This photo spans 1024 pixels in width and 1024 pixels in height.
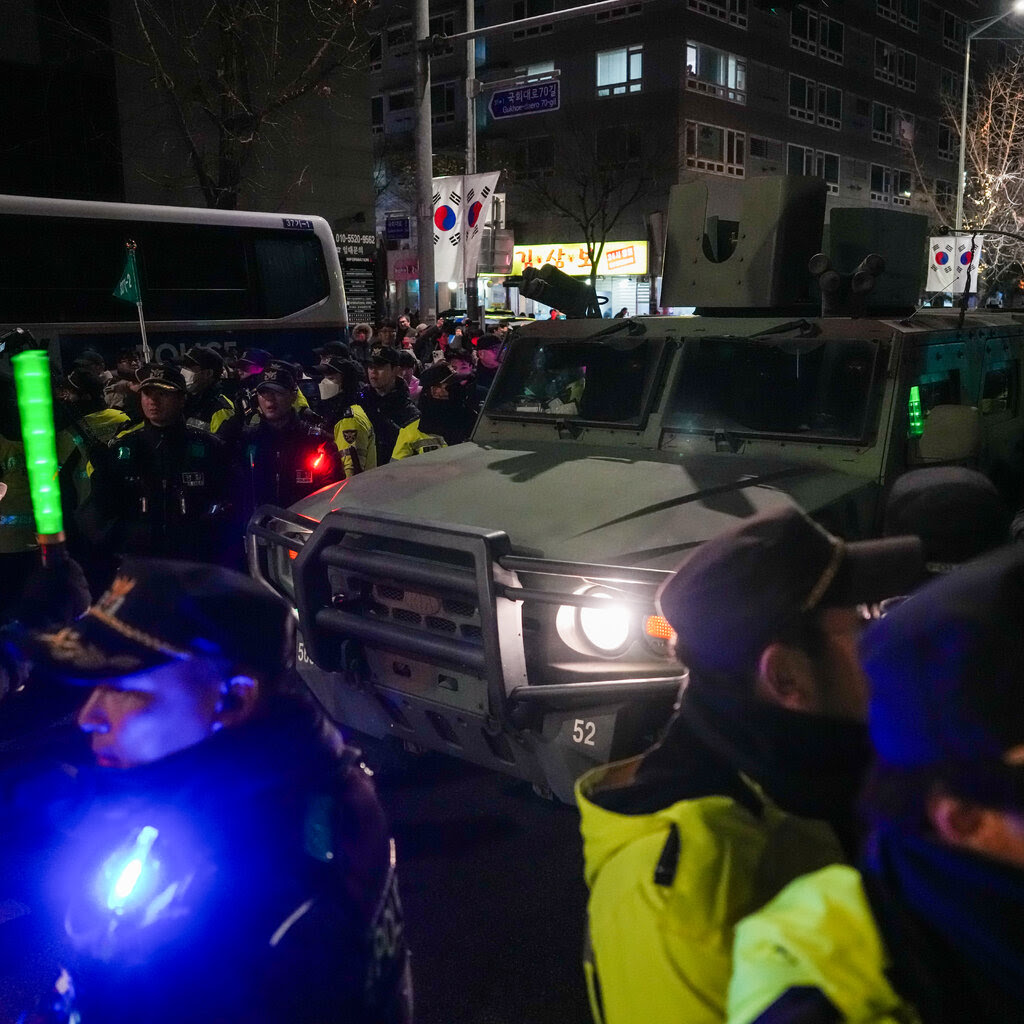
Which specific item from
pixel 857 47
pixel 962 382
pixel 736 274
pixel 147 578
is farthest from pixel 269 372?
pixel 857 47

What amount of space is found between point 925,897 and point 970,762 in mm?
159

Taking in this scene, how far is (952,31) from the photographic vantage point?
2035 inches

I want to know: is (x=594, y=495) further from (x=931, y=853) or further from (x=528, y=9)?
(x=528, y=9)

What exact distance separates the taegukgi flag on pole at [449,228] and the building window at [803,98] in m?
34.5

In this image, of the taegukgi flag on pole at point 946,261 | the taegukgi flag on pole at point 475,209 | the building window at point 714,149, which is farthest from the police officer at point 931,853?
the building window at point 714,149

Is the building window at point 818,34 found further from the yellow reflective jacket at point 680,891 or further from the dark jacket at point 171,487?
the yellow reflective jacket at point 680,891

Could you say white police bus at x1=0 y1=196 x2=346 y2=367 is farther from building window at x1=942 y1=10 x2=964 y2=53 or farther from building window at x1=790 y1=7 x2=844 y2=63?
building window at x1=942 y1=10 x2=964 y2=53

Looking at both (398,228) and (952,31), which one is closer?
(398,228)

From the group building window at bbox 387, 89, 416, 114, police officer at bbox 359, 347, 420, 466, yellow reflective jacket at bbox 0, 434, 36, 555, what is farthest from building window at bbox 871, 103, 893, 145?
yellow reflective jacket at bbox 0, 434, 36, 555

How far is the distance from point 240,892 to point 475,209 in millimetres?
11699

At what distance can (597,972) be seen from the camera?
1.40 m

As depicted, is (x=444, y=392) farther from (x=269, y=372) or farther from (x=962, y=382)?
(x=962, y=382)

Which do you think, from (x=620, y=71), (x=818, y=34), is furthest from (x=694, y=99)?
(x=818, y=34)

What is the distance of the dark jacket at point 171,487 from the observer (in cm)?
568
